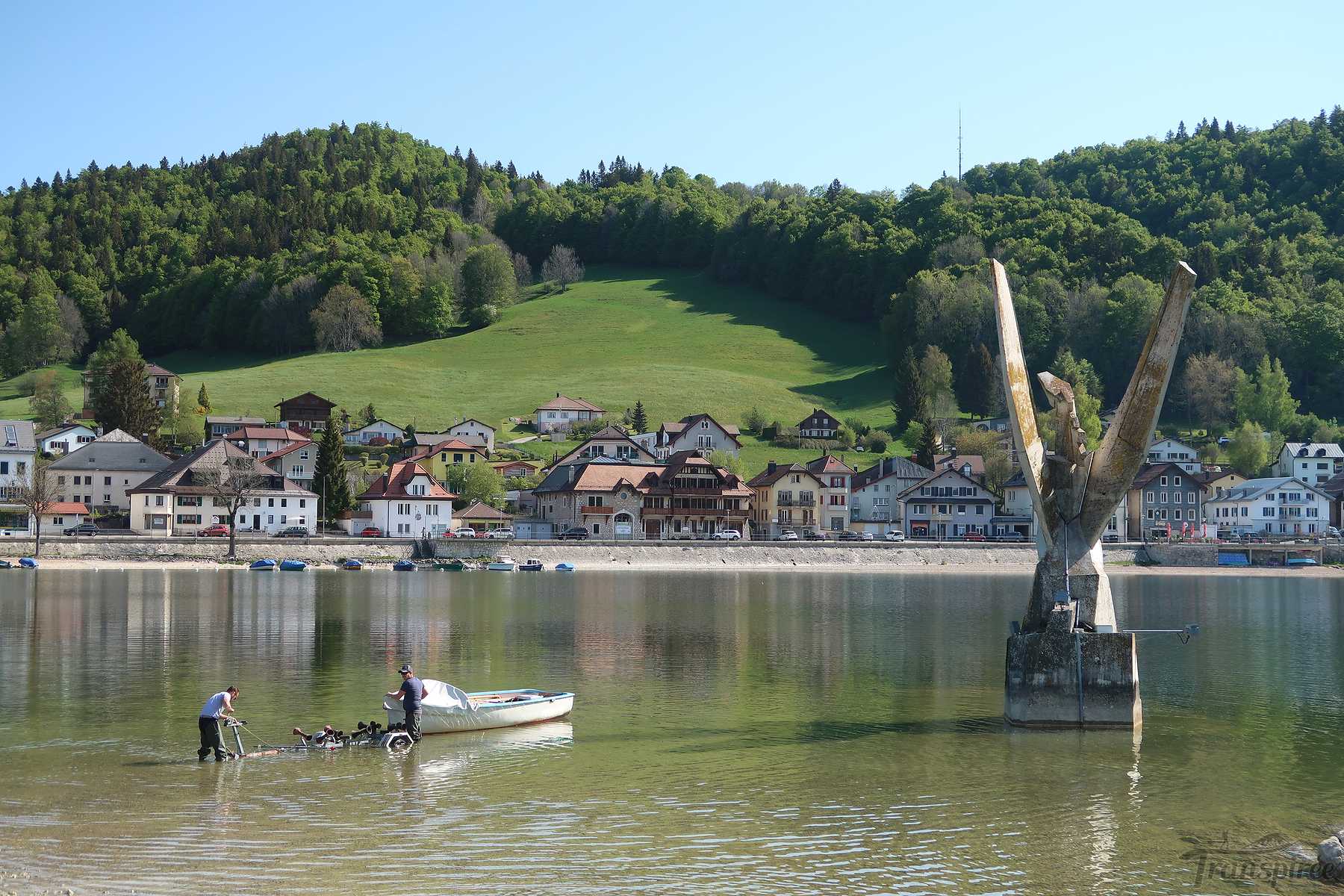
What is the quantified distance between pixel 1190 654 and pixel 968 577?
56.2 m

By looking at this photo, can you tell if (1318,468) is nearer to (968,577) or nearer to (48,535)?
(968,577)

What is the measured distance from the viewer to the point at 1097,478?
92.3 ft

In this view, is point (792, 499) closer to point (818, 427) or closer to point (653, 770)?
point (818, 427)

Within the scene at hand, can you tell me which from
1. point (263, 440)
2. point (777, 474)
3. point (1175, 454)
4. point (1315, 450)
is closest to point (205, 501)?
point (263, 440)

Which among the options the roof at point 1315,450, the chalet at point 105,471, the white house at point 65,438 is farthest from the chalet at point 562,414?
the roof at point 1315,450

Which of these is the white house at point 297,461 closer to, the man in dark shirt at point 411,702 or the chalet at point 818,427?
the chalet at point 818,427

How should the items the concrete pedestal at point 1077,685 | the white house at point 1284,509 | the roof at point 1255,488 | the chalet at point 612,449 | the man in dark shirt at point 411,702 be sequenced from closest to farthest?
the man in dark shirt at point 411,702 → the concrete pedestal at point 1077,685 → the white house at point 1284,509 → the roof at point 1255,488 → the chalet at point 612,449

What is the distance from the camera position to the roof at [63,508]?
349ft

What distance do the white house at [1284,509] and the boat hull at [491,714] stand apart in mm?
107932

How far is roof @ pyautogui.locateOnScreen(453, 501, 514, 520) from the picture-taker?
11688cm

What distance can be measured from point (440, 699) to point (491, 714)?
1202 millimetres

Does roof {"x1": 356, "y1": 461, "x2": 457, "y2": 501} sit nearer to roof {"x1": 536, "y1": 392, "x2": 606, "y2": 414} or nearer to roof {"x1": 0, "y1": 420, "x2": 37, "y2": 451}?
roof {"x1": 0, "y1": 420, "x2": 37, "y2": 451}

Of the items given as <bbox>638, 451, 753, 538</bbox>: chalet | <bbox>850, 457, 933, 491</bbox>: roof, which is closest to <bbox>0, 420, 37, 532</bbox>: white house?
<bbox>638, 451, 753, 538</bbox>: chalet

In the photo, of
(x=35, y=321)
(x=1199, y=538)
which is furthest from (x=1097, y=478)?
(x=35, y=321)
